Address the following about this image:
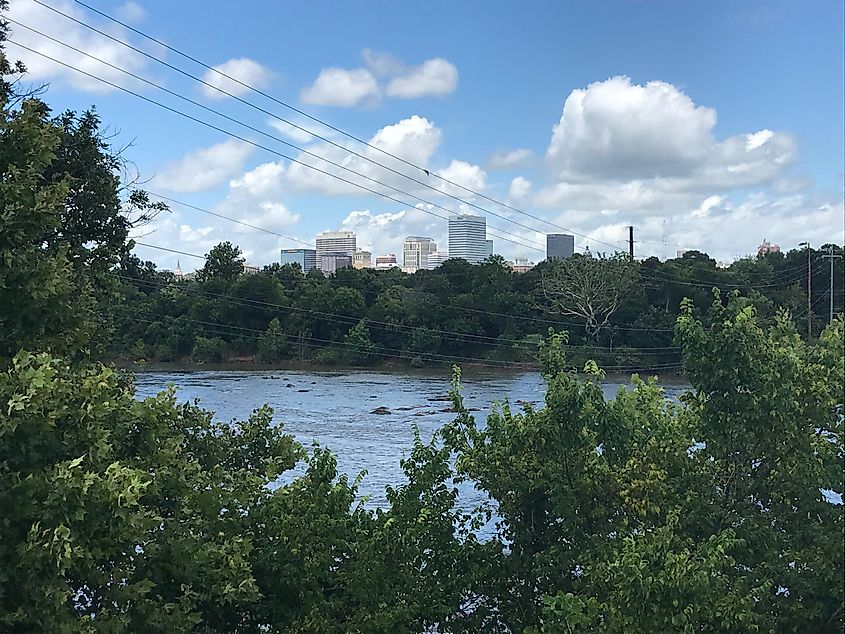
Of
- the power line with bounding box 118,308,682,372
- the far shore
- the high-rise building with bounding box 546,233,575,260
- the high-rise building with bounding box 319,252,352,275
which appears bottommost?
the far shore

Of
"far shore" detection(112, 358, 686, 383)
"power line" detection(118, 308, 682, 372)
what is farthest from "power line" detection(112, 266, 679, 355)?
"far shore" detection(112, 358, 686, 383)

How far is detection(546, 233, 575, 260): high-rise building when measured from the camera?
28953 mm

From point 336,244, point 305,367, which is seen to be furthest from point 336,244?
point 305,367

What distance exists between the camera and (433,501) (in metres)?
→ 6.86

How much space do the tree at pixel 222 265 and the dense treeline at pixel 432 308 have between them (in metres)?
0.10

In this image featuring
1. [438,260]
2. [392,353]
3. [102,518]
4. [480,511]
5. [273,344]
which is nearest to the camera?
[102,518]

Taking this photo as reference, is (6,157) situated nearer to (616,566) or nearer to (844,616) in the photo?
(616,566)

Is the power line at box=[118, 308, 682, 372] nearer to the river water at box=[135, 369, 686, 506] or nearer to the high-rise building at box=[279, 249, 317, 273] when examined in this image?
the river water at box=[135, 369, 686, 506]

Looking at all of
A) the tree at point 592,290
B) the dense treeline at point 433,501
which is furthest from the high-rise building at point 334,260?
the dense treeline at point 433,501

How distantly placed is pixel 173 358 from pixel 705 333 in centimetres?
3442

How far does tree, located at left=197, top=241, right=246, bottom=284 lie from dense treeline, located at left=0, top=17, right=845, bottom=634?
114 ft

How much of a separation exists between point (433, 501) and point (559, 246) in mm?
23913

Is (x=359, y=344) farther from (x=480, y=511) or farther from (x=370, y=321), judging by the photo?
(x=480, y=511)

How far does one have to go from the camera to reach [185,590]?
4965mm
